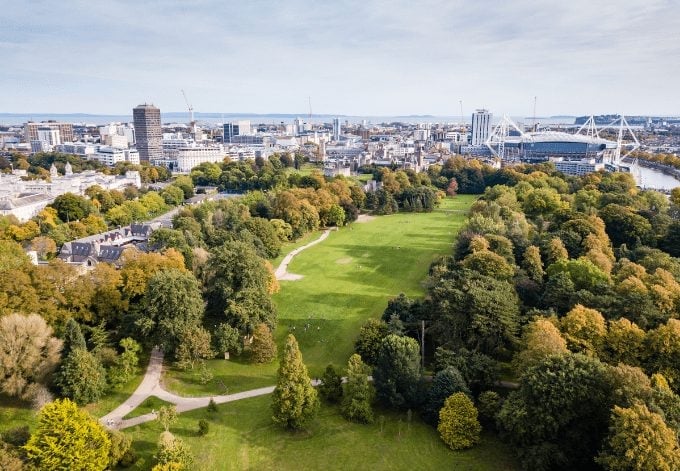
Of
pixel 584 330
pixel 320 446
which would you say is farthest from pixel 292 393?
pixel 584 330

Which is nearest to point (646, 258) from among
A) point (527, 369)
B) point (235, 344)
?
point (527, 369)

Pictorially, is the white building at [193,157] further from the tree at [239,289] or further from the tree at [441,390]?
the tree at [441,390]

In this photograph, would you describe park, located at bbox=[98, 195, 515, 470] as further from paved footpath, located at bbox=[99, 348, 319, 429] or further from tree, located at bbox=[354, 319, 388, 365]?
tree, located at bbox=[354, 319, 388, 365]

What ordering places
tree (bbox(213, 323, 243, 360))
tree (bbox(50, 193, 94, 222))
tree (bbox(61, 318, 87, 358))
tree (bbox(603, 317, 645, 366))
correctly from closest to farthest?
1. tree (bbox(603, 317, 645, 366))
2. tree (bbox(61, 318, 87, 358))
3. tree (bbox(213, 323, 243, 360))
4. tree (bbox(50, 193, 94, 222))

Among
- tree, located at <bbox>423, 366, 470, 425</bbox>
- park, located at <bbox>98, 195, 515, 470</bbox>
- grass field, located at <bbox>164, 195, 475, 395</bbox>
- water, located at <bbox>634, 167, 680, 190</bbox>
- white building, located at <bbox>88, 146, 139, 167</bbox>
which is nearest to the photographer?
park, located at <bbox>98, 195, 515, 470</bbox>

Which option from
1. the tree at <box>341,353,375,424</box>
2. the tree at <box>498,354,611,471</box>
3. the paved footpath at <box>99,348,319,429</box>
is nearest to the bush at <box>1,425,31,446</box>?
the paved footpath at <box>99,348,319,429</box>

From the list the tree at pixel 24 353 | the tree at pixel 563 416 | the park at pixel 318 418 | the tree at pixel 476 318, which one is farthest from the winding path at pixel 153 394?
the tree at pixel 563 416

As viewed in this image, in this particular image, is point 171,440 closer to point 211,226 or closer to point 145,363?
point 145,363
